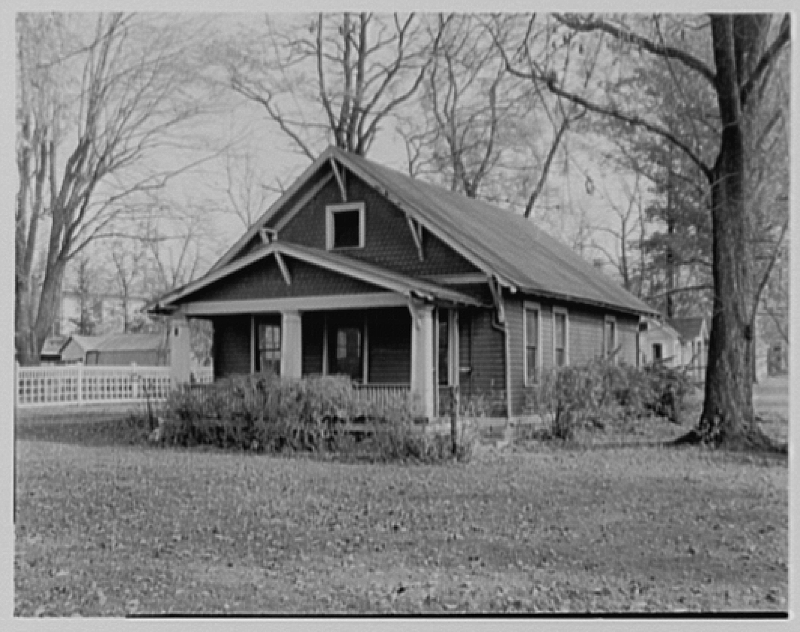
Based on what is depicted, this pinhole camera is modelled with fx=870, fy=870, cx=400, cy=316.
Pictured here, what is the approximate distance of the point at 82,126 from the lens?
5.97 meters

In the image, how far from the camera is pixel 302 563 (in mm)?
5207

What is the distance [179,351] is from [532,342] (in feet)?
11.6

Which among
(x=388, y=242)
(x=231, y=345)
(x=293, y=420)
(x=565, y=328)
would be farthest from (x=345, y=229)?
(x=565, y=328)

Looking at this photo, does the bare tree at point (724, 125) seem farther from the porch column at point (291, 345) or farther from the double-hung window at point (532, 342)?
the porch column at point (291, 345)

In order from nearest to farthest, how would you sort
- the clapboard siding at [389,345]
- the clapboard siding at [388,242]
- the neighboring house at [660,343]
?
the neighboring house at [660,343]
the clapboard siding at [388,242]
the clapboard siding at [389,345]

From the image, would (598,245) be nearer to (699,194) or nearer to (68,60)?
(699,194)

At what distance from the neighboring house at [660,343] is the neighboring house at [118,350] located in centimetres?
389

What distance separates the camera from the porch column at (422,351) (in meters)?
8.07

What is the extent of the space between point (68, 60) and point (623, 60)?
3.90 m

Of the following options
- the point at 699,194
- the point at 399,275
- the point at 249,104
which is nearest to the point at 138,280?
the point at 249,104

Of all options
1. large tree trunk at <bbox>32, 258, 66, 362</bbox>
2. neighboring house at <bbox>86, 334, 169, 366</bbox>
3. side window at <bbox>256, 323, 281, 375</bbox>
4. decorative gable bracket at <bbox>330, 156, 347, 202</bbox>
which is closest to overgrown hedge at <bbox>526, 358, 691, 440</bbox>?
side window at <bbox>256, 323, 281, 375</bbox>

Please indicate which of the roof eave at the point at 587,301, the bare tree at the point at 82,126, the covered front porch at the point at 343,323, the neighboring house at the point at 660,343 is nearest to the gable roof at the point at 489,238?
the roof eave at the point at 587,301

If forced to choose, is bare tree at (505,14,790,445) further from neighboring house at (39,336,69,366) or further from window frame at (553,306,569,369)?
neighboring house at (39,336,69,366)

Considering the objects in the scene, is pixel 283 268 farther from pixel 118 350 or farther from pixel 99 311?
pixel 99 311
